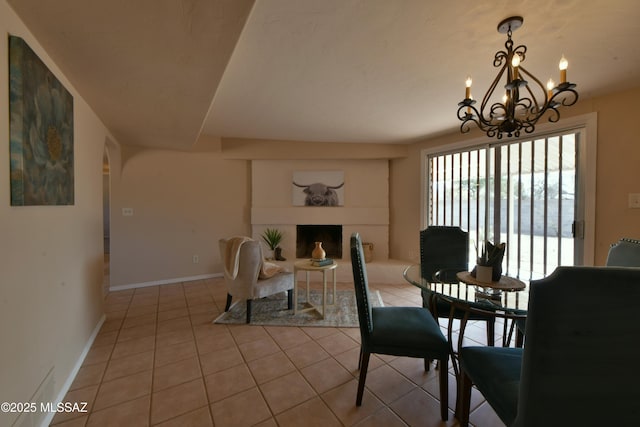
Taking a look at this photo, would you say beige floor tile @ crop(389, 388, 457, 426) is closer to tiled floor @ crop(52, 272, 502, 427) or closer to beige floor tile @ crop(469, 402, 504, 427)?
tiled floor @ crop(52, 272, 502, 427)

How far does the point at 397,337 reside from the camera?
1510 mm

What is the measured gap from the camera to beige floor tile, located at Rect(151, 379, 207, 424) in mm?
1527

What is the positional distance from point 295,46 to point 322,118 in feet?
4.91

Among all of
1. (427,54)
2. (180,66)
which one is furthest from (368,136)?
(180,66)

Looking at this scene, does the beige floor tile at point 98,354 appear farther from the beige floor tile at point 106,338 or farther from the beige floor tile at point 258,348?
the beige floor tile at point 258,348

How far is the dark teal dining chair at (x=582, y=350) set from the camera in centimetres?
78

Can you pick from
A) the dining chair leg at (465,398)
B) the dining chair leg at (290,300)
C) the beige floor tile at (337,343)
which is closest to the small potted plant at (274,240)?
the dining chair leg at (290,300)

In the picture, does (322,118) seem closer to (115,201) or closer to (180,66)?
(180,66)

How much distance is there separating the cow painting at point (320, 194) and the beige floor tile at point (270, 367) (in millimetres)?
2779

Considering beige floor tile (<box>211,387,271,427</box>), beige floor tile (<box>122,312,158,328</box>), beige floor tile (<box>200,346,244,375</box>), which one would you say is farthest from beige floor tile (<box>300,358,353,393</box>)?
beige floor tile (<box>122,312,158,328</box>)

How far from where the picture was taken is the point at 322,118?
319cm

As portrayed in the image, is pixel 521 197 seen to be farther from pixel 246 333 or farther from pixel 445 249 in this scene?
pixel 246 333

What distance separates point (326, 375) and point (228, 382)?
67 cm

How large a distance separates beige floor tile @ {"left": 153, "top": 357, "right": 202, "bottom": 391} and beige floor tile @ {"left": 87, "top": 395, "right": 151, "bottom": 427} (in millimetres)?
150
